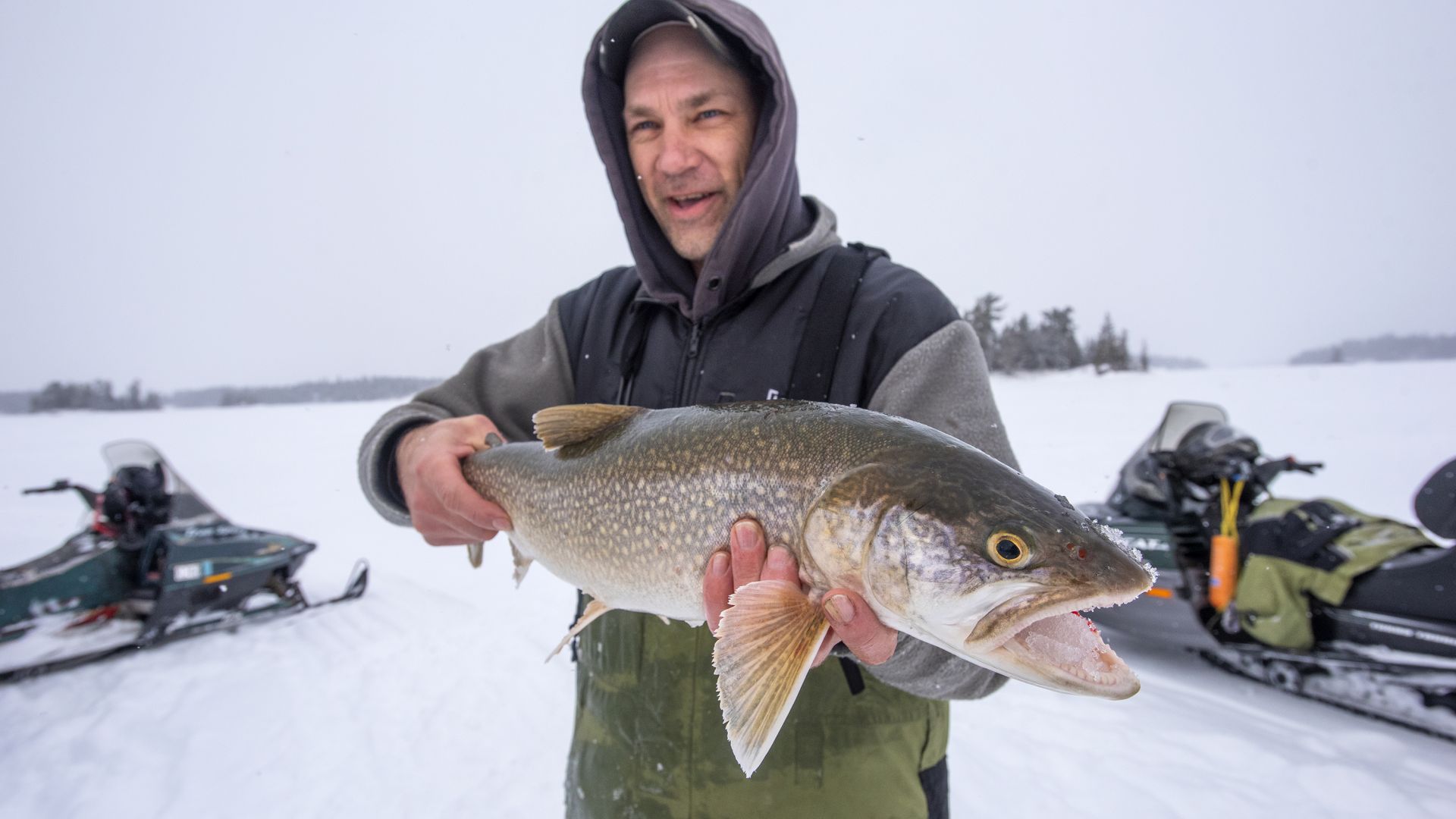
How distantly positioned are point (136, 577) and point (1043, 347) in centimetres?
3803

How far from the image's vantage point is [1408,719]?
12.5 feet

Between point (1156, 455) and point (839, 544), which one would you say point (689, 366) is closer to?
point (839, 544)

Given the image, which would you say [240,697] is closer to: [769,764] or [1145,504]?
[769,764]

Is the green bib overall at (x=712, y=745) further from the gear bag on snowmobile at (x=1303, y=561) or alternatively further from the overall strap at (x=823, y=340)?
the gear bag on snowmobile at (x=1303, y=561)

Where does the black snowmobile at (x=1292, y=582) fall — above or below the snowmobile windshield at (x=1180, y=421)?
below

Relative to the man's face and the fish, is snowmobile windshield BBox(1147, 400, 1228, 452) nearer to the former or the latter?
the man's face

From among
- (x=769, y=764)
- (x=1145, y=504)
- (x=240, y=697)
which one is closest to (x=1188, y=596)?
(x=1145, y=504)

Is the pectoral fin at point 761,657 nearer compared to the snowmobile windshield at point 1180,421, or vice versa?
the pectoral fin at point 761,657

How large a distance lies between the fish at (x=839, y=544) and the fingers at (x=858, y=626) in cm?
2

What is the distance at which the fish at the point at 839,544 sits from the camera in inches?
46.4

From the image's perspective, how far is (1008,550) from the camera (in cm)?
123

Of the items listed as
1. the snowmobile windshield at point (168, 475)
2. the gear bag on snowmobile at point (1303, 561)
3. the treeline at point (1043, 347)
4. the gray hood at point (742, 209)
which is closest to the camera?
the gray hood at point (742, 209)

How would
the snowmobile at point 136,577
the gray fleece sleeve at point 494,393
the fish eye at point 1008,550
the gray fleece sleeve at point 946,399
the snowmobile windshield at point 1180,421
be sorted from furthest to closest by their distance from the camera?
1. the snowmobile windshield at point 1180,421
2. the snowmobile at point 136,577
3. the gray fleece sleeve at point 494,393
4. the gray fleece sleeve at point 946,399
5. the fish eye at point 1008,550

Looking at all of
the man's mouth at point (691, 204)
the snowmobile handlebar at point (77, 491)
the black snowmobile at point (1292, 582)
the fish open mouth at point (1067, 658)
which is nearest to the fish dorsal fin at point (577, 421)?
the man's mouth at point (691, 204)
